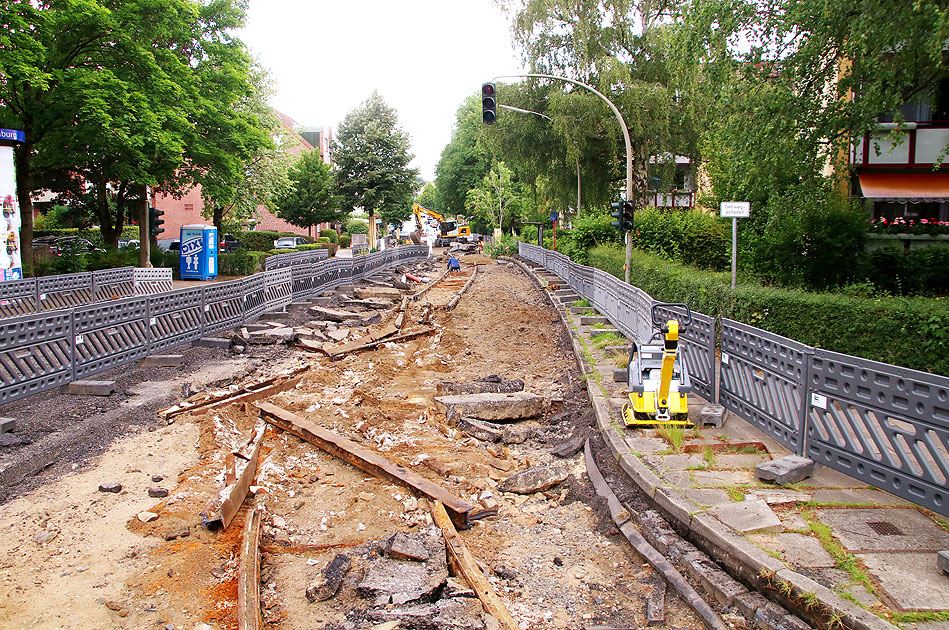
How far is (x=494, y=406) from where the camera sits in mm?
9477

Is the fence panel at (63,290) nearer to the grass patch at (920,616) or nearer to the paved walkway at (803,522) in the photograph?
the paved walkway at (803,522)

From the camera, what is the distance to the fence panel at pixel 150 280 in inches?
845

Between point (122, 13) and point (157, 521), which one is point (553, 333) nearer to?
point (157, 521)

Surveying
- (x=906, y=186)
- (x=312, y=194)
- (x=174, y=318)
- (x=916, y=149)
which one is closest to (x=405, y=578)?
(x=174, y=318)

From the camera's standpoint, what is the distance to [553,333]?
17.7 m

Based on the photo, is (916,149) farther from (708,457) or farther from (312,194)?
(312,194)

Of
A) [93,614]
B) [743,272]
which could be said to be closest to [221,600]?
[93,614]

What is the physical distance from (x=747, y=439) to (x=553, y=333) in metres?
10.3

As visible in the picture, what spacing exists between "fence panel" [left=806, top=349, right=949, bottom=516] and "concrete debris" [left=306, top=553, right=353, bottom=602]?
459 cm

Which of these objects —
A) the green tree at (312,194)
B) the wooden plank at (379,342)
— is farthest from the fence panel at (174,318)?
the green tree at (312,194)

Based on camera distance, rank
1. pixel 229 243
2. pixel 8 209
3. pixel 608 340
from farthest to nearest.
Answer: pixel 229 243 < pixel 8 209 < pixel 608 340

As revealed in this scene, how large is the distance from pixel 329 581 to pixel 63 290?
56.1 feet

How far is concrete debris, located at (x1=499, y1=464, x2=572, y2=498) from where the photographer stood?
6998 mm

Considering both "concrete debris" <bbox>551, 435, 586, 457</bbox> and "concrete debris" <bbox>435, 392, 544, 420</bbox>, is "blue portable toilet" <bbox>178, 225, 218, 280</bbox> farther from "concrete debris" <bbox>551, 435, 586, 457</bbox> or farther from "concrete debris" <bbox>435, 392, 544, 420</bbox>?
"concrete debris" <bbox>551, 435, 586, 457</bbox>
